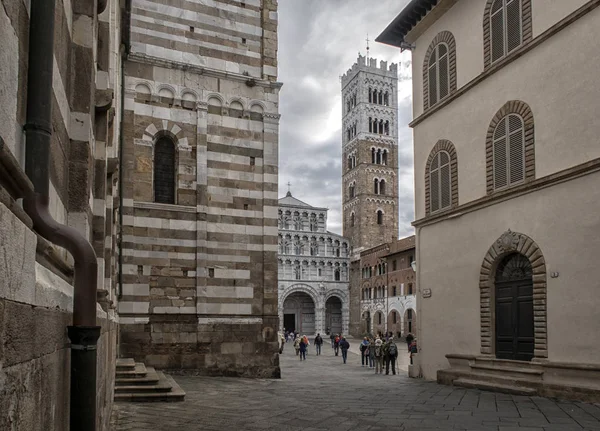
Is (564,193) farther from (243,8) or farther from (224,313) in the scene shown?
(243,8)

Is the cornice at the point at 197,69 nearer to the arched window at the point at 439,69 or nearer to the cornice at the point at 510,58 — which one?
the arched window at the point at 439,69

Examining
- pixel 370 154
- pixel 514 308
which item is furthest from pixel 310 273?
pixel 514 308

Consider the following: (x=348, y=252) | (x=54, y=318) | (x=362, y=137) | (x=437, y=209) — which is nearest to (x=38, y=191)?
(x=54, y=318)

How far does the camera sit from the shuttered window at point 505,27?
14.7 m

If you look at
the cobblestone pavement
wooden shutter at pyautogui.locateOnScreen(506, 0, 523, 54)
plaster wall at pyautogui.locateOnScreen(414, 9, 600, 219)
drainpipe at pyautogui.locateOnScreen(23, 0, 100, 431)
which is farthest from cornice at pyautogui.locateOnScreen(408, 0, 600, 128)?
drainpipe at pyautogui.locateOnScreen(23, 0, 100, 431)

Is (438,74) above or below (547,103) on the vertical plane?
above

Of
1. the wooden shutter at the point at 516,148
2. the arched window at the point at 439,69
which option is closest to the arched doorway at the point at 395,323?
the arched window at the point at 439,69

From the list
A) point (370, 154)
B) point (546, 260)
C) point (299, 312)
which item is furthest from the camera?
point (370, 154)

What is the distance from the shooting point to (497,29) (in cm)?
1545

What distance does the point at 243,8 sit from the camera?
18594 mm

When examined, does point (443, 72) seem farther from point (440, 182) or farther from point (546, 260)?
point (546, 260)

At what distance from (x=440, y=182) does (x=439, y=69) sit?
10.4 ft

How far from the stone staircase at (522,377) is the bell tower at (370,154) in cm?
5984

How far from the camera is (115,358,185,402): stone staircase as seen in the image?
11.6 meters
